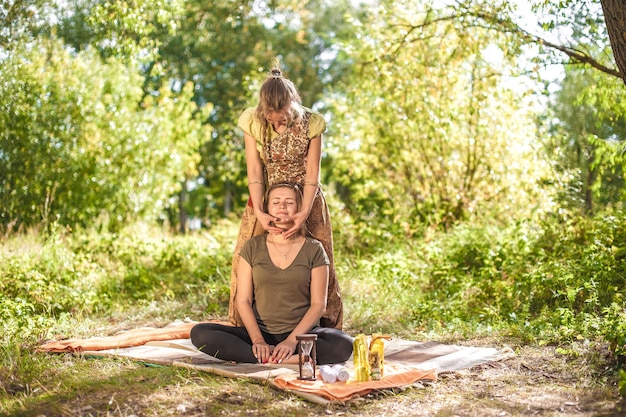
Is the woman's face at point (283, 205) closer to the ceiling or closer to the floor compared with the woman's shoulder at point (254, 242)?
closer to the ceiling

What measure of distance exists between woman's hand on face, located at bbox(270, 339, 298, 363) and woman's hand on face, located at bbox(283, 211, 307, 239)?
2.10 feet

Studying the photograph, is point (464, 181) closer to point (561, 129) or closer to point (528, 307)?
point (561, 129)

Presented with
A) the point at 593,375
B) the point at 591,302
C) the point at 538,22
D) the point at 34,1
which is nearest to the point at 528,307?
the point at 591,302

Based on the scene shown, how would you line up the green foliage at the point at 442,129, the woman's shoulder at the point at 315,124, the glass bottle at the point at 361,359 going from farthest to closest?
the green foliage at the point at 442,129 → the woman's shoulder at the point at 315,124 → the glass bottle at the point at 361,359

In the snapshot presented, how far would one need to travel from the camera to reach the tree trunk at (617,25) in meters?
4.16

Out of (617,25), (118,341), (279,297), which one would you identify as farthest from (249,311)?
(617,25)

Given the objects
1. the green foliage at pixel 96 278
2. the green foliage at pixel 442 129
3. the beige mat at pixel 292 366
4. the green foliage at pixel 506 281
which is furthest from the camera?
the green foliage at pixel 442 129

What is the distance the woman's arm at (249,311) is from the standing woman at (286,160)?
296 millimetres

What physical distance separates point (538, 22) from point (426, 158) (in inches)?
110

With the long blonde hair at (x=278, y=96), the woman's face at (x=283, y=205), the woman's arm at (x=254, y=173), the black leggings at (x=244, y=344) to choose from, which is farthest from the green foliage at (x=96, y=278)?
the long blonde hair at (x=278, y=96)

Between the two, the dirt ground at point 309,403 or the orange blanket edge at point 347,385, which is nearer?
the dirt ground at point 309,403

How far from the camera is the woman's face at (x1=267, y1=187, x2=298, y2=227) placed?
434 centimetres

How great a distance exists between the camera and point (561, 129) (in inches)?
337

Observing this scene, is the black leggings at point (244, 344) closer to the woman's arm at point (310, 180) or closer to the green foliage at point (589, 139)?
the woman's arm at point (310, 180)
